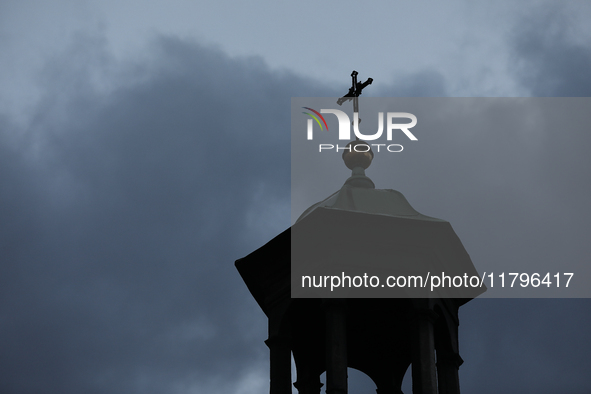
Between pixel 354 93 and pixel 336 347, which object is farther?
pixel 354 93

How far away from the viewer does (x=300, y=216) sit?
712 inches

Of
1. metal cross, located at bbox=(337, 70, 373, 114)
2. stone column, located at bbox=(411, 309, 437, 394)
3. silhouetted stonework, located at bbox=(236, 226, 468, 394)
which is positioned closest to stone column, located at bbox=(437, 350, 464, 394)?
silhouetted stonework, located at bbox=(236, 226, 468, 394)

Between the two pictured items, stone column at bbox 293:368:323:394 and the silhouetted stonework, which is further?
stone column at bbox 293:368:323:394

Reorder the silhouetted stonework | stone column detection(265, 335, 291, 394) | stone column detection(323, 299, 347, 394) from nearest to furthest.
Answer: stone column detection(323, 299, 347, 394), the silhouetted stonework, stone column detection(265, 335, 291, 394)

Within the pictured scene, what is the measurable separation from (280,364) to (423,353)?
3.18m

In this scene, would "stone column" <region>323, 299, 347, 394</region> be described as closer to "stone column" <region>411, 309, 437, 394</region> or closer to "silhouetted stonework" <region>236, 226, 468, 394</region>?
"silhouetted stonework" <region>236, 226, 468, 394</region>

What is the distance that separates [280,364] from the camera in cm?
1670

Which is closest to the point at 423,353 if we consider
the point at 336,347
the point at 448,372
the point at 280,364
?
the point at 336,347

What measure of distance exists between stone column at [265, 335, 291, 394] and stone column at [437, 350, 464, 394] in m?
3.39

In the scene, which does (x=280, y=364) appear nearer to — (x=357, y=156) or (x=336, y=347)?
(x=336, y=347)

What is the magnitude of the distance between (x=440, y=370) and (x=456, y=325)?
1208 millimetres

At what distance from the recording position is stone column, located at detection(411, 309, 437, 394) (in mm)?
14938

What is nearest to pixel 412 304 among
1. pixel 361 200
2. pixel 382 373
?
pixel 361 200

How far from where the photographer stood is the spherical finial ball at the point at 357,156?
2002 centimetres
